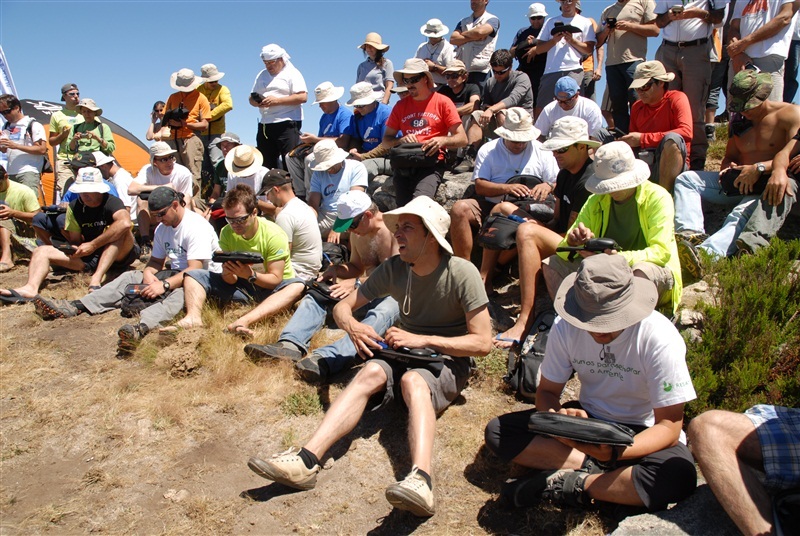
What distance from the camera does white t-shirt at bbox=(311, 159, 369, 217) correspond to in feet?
23.6

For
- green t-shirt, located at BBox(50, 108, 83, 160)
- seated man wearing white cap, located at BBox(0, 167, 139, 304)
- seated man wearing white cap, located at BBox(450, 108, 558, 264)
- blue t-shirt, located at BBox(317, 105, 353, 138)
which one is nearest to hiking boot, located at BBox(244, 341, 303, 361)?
seated man wearing white cap, located at BBox(450, 108, 558, 264)

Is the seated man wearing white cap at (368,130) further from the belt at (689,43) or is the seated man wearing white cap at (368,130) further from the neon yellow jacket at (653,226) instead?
the neon yellow jacket at (653,226)

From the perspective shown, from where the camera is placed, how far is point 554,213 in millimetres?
5555

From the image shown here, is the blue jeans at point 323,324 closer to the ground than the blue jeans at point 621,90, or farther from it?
closer to the ground

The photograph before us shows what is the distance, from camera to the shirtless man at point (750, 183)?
5.15 metres

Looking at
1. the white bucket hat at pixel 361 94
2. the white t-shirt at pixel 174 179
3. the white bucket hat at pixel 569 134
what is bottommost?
the white t-shirt at pixel 174 179

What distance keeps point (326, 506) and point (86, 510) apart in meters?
1.44

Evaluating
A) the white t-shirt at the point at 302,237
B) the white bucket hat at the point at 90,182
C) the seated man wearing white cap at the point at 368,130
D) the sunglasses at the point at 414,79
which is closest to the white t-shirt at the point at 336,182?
the seated man wearing white cap at the point at 368,130

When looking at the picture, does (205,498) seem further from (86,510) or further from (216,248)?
(216,248)

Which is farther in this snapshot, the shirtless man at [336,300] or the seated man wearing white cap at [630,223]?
the shirtless man at [336,300]

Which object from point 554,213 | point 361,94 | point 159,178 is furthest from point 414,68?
point 159,178

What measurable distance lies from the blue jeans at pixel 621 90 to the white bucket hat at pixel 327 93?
11.4 ft

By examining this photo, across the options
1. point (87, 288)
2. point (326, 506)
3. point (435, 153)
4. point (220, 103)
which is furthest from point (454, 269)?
point (220, 103)

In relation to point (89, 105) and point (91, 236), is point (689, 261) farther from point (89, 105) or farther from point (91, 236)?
point (89, 105)
